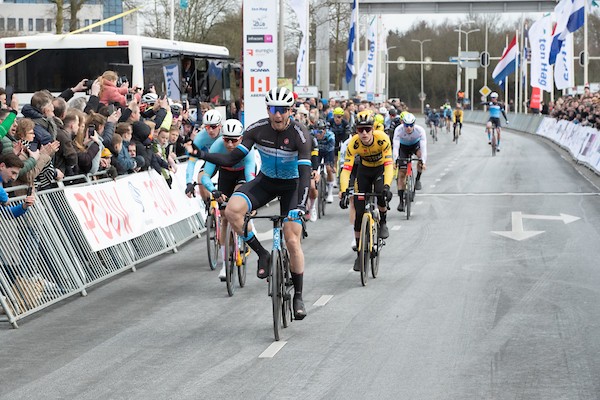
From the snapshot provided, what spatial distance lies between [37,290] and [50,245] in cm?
58

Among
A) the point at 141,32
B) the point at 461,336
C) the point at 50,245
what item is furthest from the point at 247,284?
the point at 141,32

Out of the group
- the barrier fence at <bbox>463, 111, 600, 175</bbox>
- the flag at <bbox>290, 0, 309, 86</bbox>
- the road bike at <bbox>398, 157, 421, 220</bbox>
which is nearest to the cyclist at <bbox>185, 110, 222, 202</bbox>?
the road bike at <bbox>398, 157, 421, 220</bbox>

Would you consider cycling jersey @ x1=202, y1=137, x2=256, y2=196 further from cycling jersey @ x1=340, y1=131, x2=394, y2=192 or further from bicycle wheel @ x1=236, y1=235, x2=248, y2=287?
cycling jersey @ x1=340, y1=131, x2=394, y2=192

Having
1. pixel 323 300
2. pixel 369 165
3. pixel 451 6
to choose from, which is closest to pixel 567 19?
pixel 369 165

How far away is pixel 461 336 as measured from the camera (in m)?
9.62

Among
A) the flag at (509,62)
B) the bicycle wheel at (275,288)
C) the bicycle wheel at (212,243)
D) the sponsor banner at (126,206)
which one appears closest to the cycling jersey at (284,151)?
the bicycle wheel at (275,288)

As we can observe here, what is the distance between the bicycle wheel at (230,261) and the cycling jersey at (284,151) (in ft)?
5.21

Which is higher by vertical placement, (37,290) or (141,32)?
(141,32)

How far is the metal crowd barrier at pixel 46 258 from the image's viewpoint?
10.7 metres

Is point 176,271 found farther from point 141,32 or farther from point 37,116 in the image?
point 141,32

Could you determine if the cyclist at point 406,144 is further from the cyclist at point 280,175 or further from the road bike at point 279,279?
the road bike at point 279,279

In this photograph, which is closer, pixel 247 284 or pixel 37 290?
pixel 37 290

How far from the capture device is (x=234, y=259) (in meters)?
12.3

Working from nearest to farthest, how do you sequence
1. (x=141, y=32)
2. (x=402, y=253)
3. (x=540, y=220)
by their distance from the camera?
(x=402, y=253), (x=540, y=220), (x=141, y=32)
